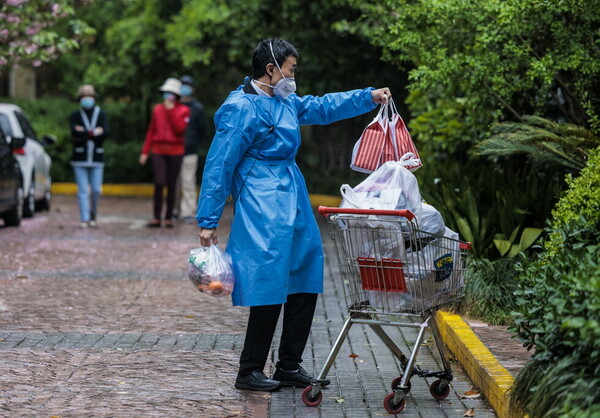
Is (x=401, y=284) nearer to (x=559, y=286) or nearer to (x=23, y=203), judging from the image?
(x=559, y=286)

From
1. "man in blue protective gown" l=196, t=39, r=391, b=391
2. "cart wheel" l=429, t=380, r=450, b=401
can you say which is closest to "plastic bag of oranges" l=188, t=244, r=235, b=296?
"man in blue protective gown" l=196, t=39, r=391, b=391

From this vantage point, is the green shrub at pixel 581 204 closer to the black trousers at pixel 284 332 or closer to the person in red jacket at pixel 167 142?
the black trousers at pixel 284 332

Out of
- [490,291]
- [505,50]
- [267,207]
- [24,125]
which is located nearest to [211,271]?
[267,207]

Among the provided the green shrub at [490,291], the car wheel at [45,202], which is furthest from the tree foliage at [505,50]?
the car wheel at [45,202]

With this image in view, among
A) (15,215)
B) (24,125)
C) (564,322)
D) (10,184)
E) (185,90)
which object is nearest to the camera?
(564,322)

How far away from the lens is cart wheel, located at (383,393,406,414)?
5.84 metres

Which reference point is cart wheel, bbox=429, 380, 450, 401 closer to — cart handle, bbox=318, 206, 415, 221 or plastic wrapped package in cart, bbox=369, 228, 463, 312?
plastic wrapped package in cart, bbox=369, 228, 463, 312

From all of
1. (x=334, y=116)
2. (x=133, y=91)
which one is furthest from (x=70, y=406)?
(x=133, y=91)

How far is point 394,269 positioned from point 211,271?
100cm

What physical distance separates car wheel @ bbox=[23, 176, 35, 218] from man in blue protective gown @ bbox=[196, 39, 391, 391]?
456 inches

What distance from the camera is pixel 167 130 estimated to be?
15.8 meters

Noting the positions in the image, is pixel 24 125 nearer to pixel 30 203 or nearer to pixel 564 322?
pixel 30 203

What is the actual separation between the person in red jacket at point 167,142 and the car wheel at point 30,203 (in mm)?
2380

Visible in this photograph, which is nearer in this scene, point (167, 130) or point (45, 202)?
point (167, 130)
